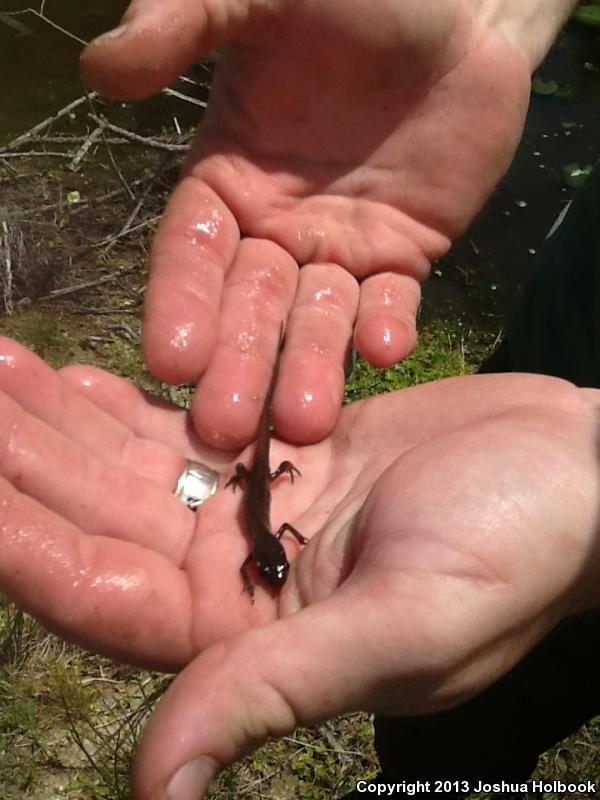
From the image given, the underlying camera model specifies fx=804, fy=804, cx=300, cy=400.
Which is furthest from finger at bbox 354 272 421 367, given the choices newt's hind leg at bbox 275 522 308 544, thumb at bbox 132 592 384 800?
thumb at bbox 132 592 384 800

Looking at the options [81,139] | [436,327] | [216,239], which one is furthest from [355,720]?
[81,139]

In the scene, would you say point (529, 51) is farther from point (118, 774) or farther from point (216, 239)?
point (118, 774)

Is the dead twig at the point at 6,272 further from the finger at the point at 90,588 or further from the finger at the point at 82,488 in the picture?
the finger at the point at 90,588

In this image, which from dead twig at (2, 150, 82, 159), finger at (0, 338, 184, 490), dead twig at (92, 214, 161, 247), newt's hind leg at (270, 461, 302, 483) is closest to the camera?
finger at (0, 338, 184, 490)

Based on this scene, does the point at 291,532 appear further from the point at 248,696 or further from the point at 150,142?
the point at 150,142

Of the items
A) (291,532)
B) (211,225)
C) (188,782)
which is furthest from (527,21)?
(188,782)

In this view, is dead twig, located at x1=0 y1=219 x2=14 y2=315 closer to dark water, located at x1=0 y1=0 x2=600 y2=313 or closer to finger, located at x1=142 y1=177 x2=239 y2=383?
dark water, located at x1=0 y1=0 x2=600 y2=313
